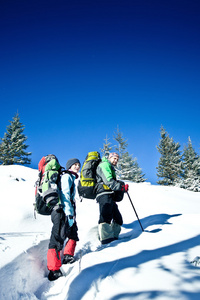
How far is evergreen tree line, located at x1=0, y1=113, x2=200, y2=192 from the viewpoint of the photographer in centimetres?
2339

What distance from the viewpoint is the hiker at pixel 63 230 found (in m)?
2.55

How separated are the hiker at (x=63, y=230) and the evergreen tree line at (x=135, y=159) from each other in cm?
1881

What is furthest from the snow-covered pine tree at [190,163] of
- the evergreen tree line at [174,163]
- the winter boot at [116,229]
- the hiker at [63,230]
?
the hiker at [63,230]

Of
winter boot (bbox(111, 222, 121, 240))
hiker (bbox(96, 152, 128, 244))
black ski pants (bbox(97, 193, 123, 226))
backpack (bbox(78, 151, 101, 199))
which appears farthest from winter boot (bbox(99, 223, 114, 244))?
backpack (bbox(78, 151, 101, 199))

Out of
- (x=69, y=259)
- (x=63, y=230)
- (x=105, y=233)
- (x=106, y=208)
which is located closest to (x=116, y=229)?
(x=105, y=233)

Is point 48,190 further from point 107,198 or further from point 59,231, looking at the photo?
point 107,198

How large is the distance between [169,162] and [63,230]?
24.6 metres

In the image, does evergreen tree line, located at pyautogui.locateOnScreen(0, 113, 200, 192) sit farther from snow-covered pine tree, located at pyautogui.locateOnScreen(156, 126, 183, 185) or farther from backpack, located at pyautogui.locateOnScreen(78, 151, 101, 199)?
backpack, located at pyautogui.locateOnScreen(78, 151, 101, 199)

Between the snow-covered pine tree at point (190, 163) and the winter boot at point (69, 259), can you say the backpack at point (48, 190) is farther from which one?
the snow-covered pine tree at point (190, 163)

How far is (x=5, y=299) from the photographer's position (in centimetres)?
190

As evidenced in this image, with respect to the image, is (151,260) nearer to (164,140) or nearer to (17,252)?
(17,252)

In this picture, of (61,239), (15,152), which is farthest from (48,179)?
(15,152)

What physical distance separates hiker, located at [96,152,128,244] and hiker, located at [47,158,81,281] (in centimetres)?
80

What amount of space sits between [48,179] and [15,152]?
2338 cm
